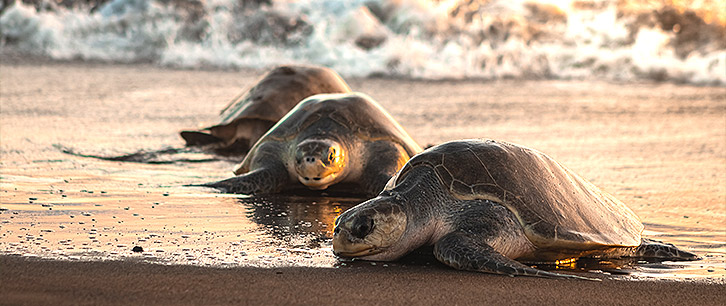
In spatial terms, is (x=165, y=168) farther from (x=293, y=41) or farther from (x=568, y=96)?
(x=293, y=41)

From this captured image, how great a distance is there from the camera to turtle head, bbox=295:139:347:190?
5.06m

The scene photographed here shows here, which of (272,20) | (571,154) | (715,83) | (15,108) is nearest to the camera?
(571,154)

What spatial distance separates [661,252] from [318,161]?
1989 mm

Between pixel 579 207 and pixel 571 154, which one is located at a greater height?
pixel 579 207

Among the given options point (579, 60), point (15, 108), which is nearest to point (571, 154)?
point (15, 108)

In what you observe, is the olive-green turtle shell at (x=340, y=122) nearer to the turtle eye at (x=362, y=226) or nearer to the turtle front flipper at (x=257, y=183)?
the turtle front flipper at (x=257, y=183)

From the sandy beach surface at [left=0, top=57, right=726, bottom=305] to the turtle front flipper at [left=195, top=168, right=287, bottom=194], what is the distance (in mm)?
151

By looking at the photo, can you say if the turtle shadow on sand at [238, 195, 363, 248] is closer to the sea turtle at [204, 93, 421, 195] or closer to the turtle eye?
the sea turtle at [204, 93, 421, 195]

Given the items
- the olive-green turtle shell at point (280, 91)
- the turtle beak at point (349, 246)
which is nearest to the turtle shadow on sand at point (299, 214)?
the turtle beak at point (349, 246)

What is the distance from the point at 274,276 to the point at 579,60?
13926mm

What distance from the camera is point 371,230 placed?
11.0 ft

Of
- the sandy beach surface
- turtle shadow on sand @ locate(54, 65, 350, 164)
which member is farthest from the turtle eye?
turtle shadow on sand @ locate(54, 65, 350, 164)

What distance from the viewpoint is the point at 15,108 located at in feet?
28.4

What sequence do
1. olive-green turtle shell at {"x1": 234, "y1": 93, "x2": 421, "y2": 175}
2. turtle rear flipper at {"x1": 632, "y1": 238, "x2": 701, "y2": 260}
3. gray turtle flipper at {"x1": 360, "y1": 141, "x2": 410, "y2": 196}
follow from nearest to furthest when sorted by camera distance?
turtle rear flipper at {"x1": 632, "y1": 238, "x2": 701, "y2": 260} → gray turtle flipper at {"x1": 360, "y1": 141, "x2": 410, "y2": 196} → olive-green turtle shell at {"x1": 234, "y1": 93, "x2": 421, "y2": 175}
